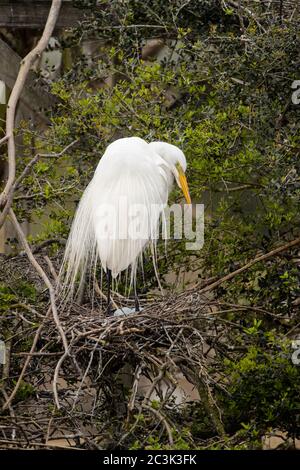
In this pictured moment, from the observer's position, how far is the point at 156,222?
384 centimetres

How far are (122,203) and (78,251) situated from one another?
0.23 metres

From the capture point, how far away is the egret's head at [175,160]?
373 centimetres

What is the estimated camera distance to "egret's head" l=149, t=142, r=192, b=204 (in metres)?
3.73

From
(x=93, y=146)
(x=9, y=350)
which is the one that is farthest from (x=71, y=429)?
(x=93, y=146)

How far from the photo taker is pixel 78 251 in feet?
12.4

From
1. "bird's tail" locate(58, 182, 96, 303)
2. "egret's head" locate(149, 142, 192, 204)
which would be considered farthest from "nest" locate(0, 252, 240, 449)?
"egret's head" locate(149, 142, 192, 204)

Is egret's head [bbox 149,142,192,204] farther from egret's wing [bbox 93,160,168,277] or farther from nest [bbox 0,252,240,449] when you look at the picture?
nest [bbox 0,252,240,449]

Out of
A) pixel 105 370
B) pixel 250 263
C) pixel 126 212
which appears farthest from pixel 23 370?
pixel 250 263

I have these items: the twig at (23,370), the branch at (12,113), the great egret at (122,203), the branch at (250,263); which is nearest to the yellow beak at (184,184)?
the great egret at (122,203)

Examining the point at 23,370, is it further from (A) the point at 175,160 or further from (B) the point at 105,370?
(A) the point at 175,160

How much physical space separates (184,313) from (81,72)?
1265 mm
